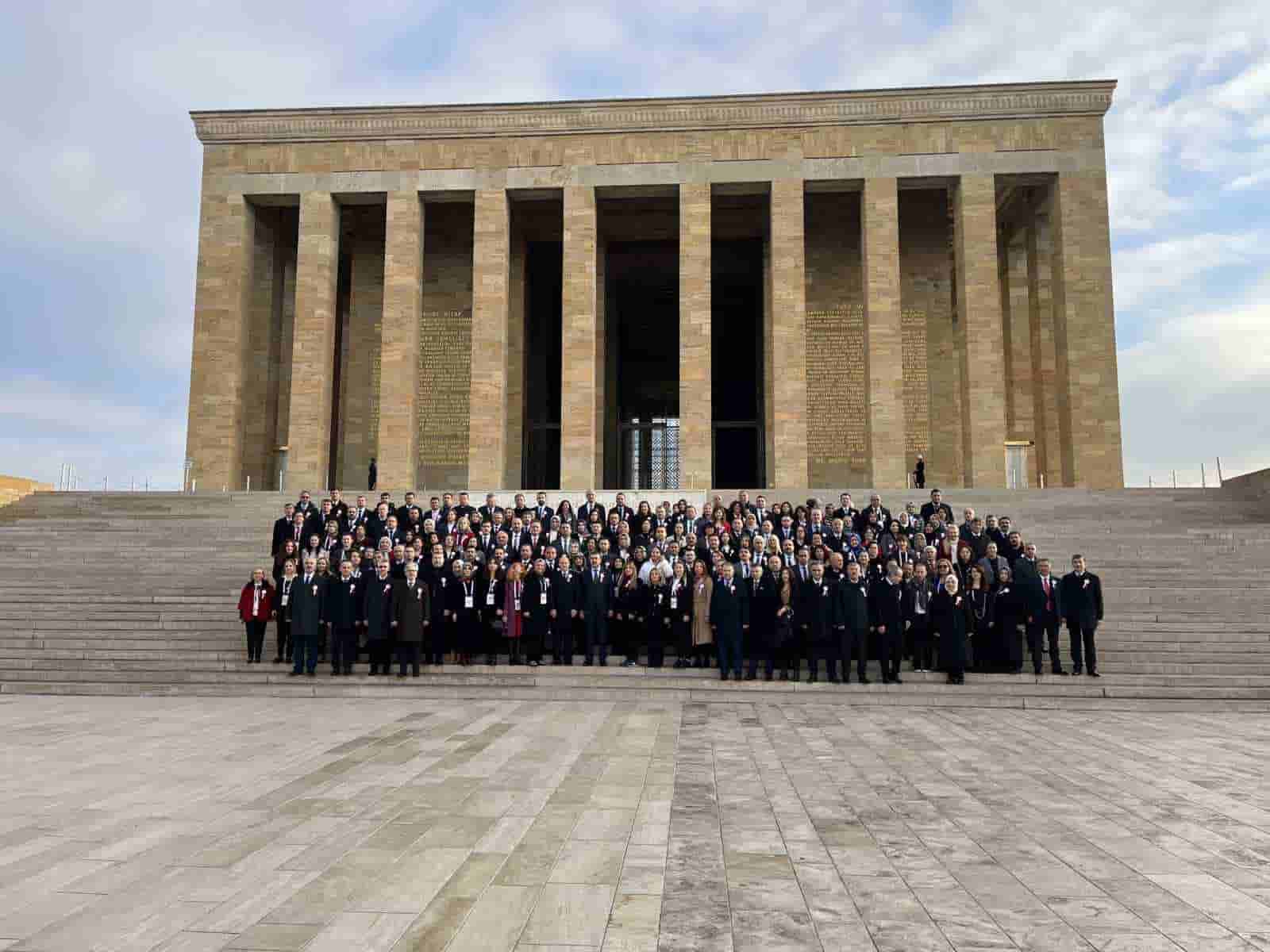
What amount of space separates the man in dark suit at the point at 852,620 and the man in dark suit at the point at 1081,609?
7.80 ft

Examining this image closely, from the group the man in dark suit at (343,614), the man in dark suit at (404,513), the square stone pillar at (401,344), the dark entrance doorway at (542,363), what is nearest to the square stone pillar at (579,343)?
the dark entrance doorway at (542,363)

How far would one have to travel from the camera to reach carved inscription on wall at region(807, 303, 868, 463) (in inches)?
1009

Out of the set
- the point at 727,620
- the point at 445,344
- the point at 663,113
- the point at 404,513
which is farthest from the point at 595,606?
the point at 663,113

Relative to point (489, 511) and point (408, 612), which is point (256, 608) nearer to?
point (408, 612)

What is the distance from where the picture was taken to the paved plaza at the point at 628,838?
11.6 ft

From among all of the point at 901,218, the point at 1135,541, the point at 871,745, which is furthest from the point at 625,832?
the point at 901,218

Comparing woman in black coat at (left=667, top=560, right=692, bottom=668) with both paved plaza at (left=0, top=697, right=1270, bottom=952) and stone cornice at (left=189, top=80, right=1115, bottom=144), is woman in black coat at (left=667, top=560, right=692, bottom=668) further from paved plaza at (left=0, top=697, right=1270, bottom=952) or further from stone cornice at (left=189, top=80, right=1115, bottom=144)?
stone cornice at (left=189, top=80, right=1115, bottom=144)

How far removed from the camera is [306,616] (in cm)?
1070

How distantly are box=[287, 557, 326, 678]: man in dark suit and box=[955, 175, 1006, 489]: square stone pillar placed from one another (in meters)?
17.3

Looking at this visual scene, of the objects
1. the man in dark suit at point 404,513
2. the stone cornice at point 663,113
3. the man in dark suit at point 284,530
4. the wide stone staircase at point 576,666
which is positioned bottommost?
the wide stone staircase at point 576,666

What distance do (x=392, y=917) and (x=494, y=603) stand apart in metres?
7.79

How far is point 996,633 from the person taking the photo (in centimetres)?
1069

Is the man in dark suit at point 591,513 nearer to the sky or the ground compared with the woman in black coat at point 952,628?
nearer to the sky

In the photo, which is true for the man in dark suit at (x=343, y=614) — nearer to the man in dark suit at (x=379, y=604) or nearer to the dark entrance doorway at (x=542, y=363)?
the man in dark suit at (x=379, y=604)
